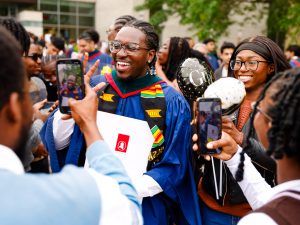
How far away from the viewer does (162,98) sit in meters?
2.75

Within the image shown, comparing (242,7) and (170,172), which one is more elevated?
(242,7)

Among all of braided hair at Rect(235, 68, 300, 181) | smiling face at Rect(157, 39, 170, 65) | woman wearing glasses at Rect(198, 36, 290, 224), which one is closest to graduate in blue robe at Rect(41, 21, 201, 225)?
woman wearing glasses at Rect(198, 36, 290, 224)

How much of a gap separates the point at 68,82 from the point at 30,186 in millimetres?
926

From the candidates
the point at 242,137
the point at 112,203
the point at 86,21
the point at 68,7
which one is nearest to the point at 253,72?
the point at 242,137

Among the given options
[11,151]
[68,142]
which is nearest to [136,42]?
[68,142]

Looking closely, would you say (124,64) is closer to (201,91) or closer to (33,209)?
(201,91)

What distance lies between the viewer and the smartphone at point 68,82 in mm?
1975

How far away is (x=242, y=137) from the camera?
233cm

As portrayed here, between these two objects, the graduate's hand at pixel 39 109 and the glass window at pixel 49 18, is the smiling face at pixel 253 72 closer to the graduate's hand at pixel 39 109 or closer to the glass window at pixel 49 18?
the graduate's hand at pixel 39 109

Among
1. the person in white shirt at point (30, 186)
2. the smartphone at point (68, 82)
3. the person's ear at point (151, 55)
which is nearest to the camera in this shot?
the person in white shirt at point (30, 186)

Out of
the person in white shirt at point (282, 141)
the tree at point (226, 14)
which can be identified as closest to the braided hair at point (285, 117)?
the person in white shirt at point (282, 141)

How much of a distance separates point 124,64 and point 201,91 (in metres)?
0.54

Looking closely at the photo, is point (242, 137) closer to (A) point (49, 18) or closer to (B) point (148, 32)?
(B) point (148, 32)

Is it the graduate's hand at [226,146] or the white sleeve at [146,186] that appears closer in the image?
the graduate's hand at [226,146]
